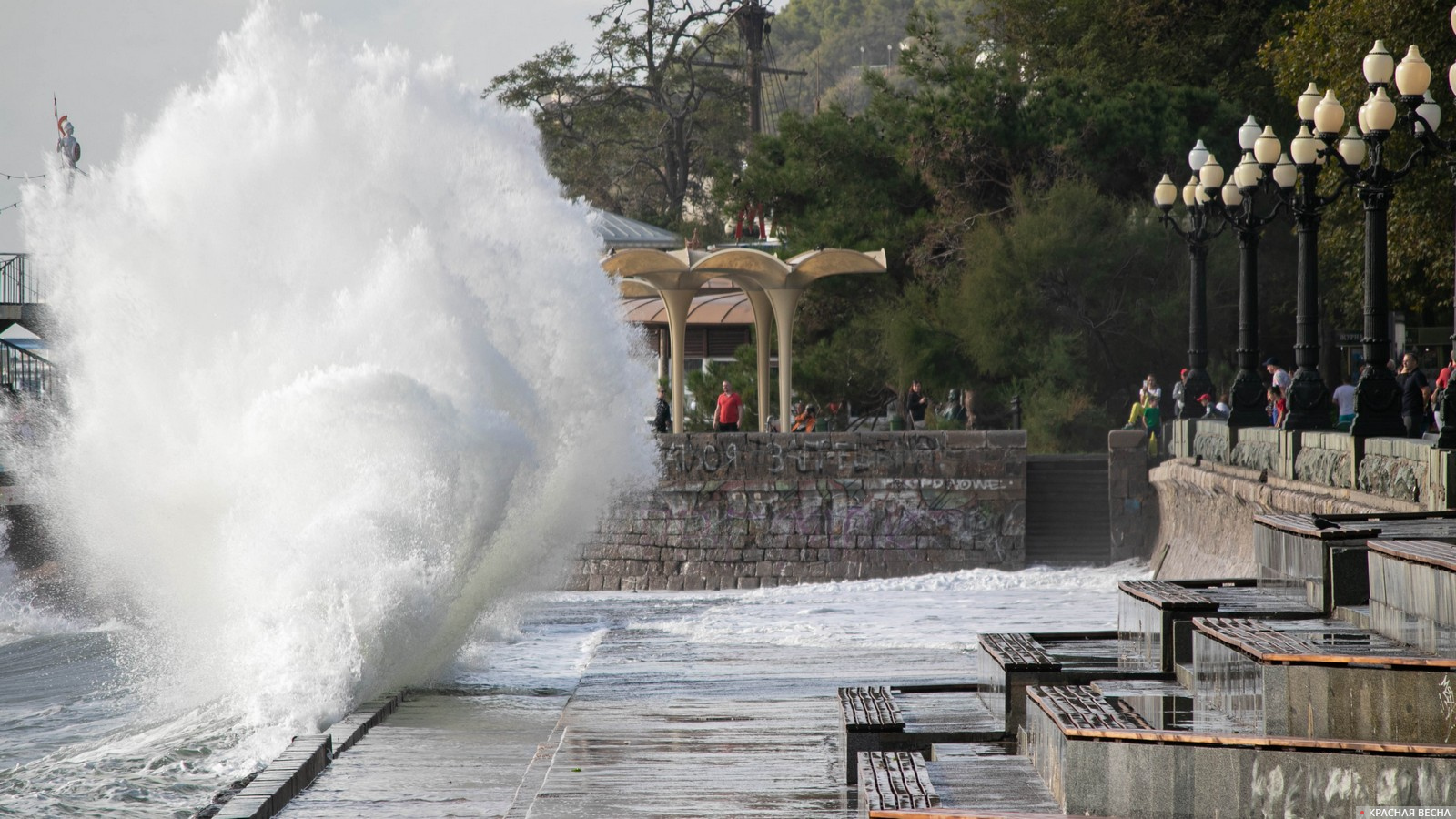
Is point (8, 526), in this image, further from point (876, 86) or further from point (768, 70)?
point (768, 70)

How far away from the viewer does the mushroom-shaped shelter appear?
26844 millimetres

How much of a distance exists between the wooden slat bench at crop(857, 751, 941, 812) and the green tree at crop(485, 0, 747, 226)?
43913mm

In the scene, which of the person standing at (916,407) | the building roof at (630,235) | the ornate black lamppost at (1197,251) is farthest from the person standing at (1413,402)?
the building roof at (630,235)

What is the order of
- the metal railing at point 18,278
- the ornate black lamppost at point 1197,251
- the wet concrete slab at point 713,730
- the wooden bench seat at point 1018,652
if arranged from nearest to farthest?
the wet concrete slab at point 713,730
the wooden bench seat at point 1018,652
the ornate black lamppost at point 1197,251
the metal railing at point 18,278

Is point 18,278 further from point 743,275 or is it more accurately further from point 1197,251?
point 1197,251

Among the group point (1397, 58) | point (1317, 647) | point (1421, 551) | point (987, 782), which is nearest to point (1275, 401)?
point (1397, 58)

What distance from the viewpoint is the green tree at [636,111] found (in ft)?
164

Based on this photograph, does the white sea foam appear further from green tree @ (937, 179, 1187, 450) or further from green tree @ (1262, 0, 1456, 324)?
green tree @ (1262, 0, 1456, 324)

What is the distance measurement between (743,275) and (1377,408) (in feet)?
53.2

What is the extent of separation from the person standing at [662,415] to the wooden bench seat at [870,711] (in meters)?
21.2

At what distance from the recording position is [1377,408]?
1267 centimetres

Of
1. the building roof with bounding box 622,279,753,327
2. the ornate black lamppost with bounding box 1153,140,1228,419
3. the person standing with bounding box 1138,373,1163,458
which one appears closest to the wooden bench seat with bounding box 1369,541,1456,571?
the ornate black lamppost with bounding box 1153,140,1228,419

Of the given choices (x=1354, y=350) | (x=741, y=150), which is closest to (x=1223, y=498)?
(x=1354, y=350)

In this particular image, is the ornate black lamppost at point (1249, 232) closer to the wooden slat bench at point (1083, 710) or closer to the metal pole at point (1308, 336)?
the metal pole at point (1308, 336)
